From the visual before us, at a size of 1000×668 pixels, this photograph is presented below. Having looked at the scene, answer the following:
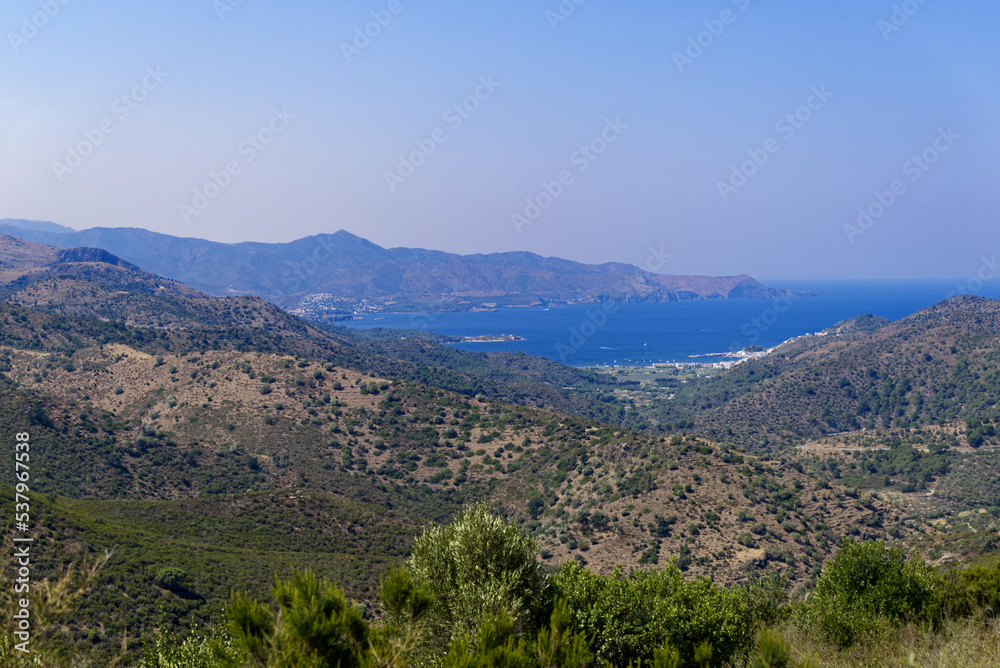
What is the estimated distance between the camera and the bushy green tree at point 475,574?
1345 centimetres

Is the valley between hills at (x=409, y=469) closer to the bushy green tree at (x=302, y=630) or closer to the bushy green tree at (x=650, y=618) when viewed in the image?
the bushy green tree at (x=302, y=630)

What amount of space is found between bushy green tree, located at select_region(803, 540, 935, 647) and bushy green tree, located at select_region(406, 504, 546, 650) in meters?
9.85

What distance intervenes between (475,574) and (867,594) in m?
15.1

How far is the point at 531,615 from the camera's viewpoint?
14641 mm

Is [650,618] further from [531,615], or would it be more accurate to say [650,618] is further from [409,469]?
[409,469]

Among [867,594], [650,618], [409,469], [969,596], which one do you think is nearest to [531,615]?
[650,618]

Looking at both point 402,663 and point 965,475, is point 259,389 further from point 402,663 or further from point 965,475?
point 965,475

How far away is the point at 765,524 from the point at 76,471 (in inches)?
2178

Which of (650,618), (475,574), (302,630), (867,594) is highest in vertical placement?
(302,630)

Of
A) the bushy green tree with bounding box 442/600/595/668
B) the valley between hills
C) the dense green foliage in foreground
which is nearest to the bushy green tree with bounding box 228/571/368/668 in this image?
the dense green foliage in foreground

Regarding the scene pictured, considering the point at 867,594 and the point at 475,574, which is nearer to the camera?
the point at 475,574

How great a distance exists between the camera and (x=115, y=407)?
7181 cm

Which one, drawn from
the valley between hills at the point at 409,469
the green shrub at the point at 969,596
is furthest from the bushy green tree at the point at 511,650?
the green shrub at the point at 969,596

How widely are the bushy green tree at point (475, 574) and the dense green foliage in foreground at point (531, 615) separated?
0.03m
